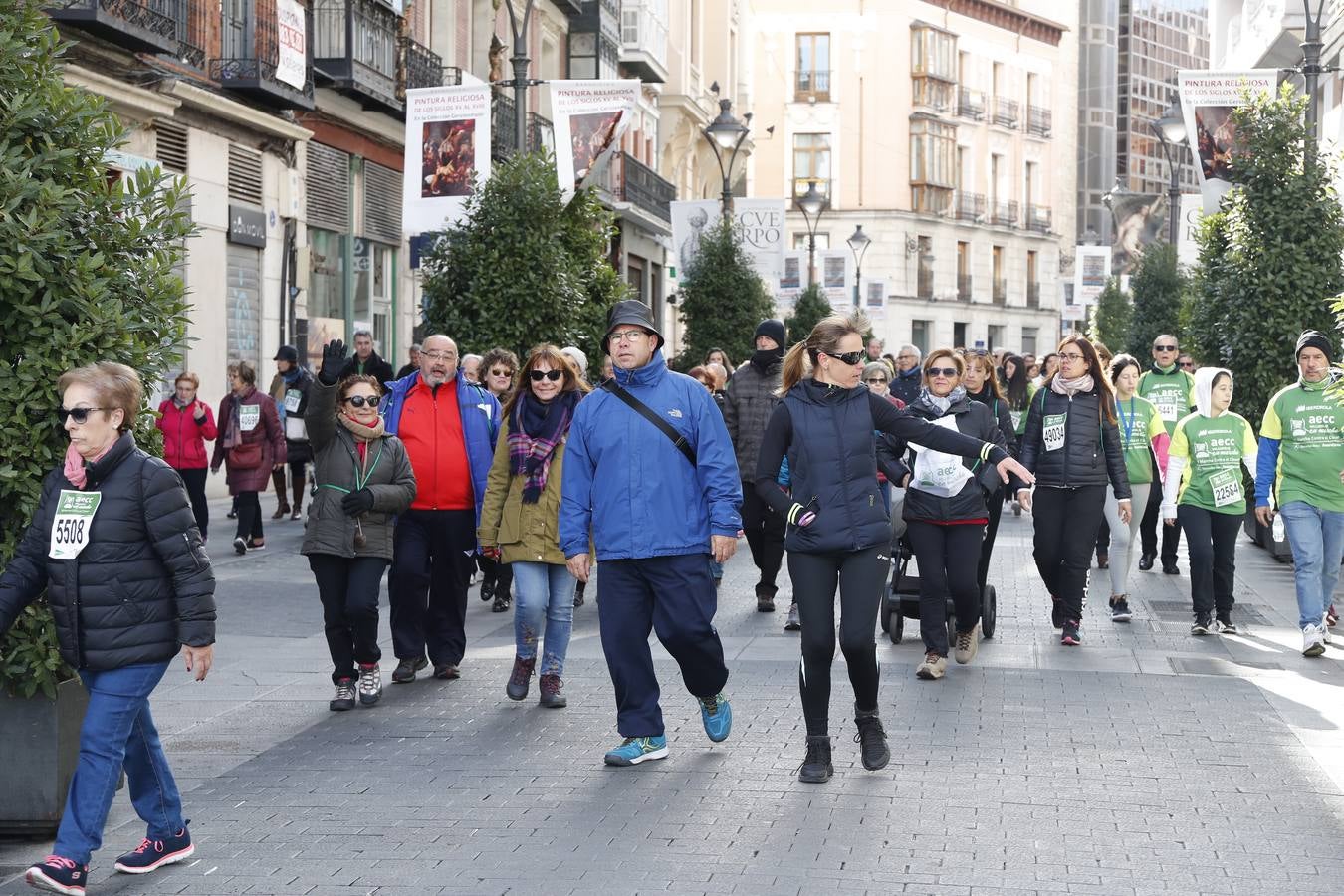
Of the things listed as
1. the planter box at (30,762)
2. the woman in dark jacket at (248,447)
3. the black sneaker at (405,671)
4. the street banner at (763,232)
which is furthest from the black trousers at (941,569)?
the street banner at (763,232)

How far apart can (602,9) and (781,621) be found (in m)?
27.7

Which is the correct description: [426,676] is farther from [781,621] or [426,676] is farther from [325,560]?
[781,621]

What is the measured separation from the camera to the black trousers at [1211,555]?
463 inches

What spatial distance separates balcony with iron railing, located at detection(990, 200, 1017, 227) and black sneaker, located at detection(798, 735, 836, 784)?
2891 inches

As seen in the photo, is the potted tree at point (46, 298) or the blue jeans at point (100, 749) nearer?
the blue jeans at point (100, 749)

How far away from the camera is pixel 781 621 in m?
12.5

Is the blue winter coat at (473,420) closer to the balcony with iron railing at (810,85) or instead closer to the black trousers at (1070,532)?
the black trousers at (1070,532)

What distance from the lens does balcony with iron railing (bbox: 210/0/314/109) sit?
22.4 metres

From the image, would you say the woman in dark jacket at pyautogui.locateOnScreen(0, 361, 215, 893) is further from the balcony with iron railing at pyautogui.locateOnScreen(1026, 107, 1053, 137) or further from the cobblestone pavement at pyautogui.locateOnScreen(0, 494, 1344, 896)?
the balcony with iron railing at pyautogui.locateOnScreen(1026, 107, 1053, 137)

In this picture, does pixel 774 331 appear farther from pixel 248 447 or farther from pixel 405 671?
pixel 248 447

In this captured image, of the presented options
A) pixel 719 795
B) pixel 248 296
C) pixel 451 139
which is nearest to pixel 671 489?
pixel 719 795

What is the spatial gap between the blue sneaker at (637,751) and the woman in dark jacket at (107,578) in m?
2.29

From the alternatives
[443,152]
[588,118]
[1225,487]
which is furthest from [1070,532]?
[588,118]

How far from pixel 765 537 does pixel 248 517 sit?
575cm
